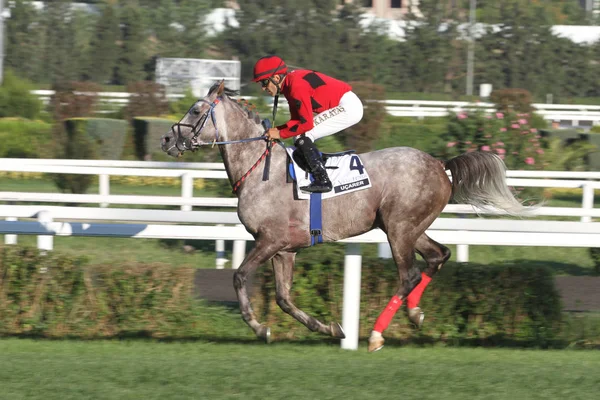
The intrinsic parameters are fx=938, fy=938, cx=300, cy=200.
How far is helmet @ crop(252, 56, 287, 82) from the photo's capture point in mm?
5930

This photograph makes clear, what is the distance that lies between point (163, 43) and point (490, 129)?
29790 mm

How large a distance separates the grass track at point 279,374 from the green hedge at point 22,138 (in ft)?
39.5

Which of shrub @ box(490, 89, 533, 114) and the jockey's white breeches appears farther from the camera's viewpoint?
shrub @ box(490, 89, 533, 114)

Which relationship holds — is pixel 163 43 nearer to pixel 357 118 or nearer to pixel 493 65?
pixel 493 65

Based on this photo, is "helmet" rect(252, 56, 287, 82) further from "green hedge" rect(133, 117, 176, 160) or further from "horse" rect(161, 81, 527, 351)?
"green hedge" rect(133, 117, 176, 160)

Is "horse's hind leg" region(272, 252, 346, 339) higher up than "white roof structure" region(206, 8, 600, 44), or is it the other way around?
"white roof structure" region(206, 8, 600, 44)

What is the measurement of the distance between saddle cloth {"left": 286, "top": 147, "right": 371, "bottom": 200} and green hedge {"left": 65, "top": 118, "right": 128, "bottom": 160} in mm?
9607

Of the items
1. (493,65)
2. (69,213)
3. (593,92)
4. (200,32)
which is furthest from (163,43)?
(69,213)

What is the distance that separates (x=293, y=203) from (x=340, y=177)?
339mm

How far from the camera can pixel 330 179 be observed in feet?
19.4

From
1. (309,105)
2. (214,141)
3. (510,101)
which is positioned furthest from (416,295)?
(510,101)

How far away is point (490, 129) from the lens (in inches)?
434

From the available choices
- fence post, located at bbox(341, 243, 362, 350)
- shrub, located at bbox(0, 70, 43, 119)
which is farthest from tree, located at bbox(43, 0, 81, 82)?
fence post, located at bbox(341, 243, 362, 350)

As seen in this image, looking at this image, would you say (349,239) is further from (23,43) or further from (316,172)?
(23,43)
